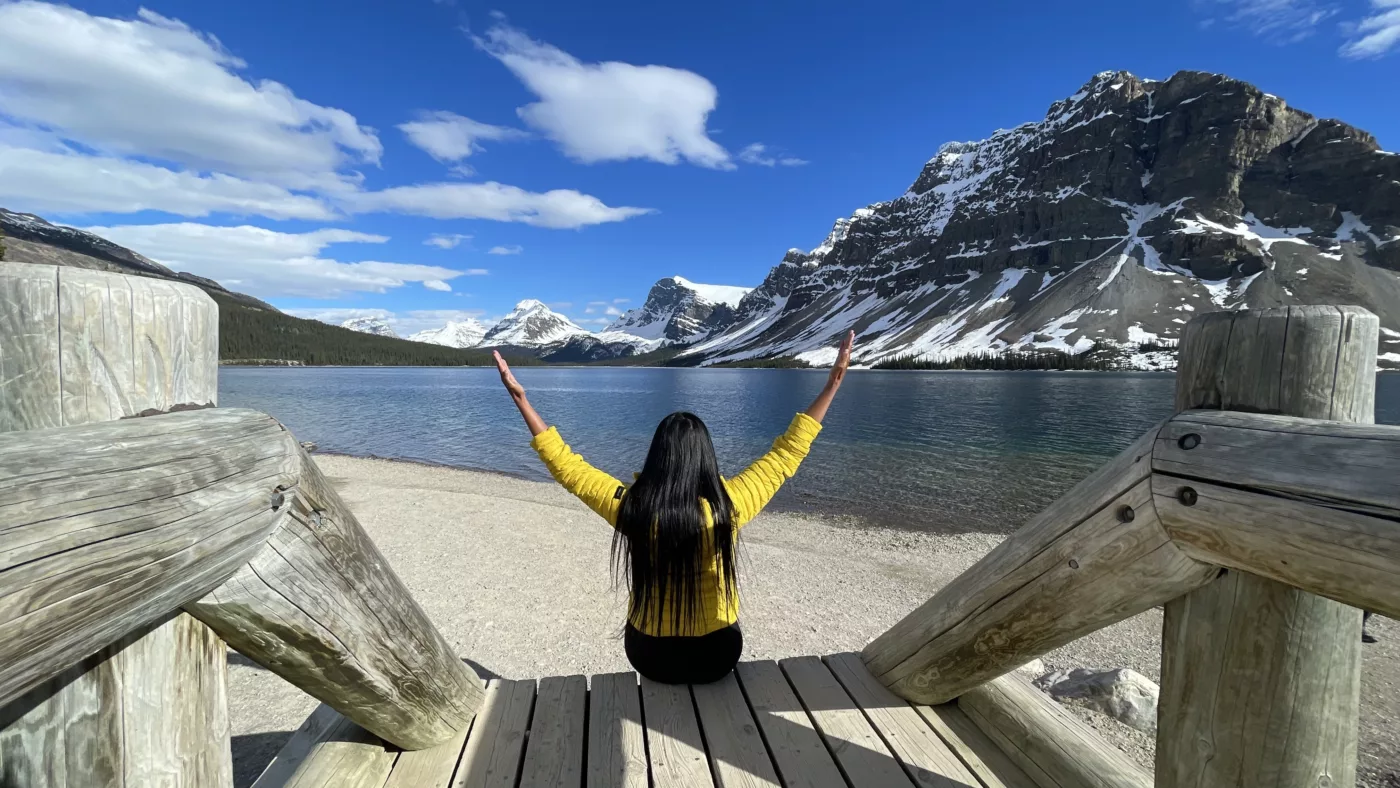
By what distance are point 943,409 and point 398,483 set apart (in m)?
47.1

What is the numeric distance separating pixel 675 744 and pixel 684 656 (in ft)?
1.79

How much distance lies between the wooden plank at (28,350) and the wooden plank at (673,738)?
9.01 feet

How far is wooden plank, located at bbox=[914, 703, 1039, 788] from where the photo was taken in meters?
3.12

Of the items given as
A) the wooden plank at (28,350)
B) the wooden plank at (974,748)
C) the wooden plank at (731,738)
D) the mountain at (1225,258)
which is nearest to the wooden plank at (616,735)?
the wooden plank at (731,738)

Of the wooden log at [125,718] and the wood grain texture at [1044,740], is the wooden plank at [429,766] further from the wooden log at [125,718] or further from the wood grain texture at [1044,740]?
the wood grain texture at [1044,740]

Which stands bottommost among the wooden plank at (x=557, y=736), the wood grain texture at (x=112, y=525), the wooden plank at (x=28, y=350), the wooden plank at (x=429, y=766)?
the wooden plank at (x=429, y=766)

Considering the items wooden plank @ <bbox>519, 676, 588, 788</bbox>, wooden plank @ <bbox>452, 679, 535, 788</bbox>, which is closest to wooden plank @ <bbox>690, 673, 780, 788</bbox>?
wooden plank @ <bbox>519, 676, 588, 788</bbox>

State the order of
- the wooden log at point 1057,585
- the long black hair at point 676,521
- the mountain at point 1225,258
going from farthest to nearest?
the mountain at point 1225,258 < the long black hair at point 676,521 < the wooden log at point 1057,585

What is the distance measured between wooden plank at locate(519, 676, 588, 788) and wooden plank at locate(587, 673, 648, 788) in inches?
2.3

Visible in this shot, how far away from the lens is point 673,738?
3.29m

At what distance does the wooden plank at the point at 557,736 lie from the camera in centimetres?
301

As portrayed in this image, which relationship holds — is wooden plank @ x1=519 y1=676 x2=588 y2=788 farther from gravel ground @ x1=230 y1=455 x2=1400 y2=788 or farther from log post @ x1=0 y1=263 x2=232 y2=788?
gravel ground @ x1=230 y1=455 x2=1400 y2=788

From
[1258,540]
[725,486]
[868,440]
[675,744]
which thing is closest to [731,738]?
[675,744]

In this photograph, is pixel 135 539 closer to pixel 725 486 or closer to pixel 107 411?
pixel 107 411
